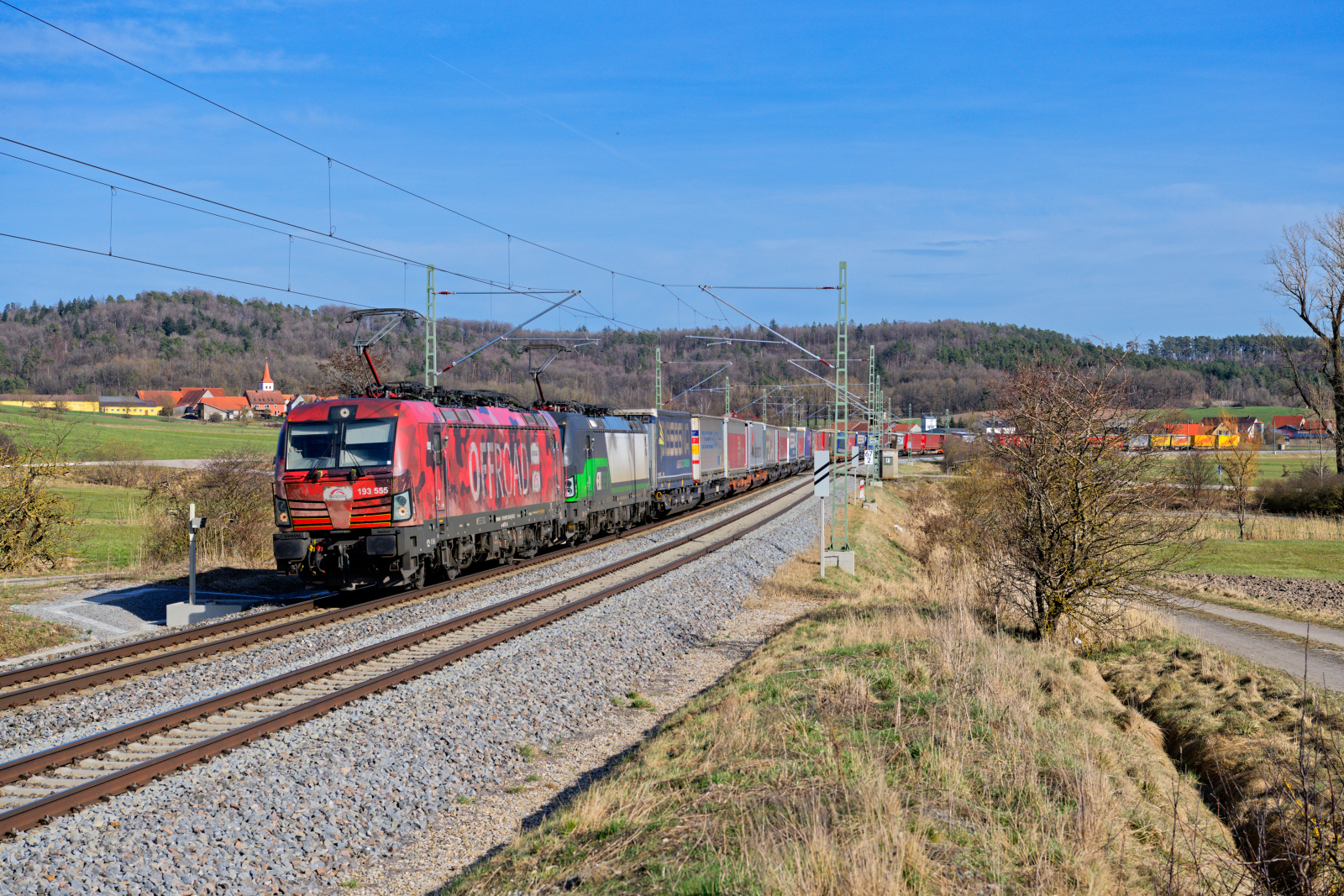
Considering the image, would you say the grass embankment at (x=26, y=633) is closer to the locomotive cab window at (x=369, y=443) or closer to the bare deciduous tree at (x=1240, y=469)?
the locomotive cab window at (x=369, y=443)

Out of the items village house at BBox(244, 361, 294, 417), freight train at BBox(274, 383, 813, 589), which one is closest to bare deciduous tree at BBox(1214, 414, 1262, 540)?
freight train at BBox(274, 383, 813, 589)

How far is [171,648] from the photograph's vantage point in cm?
1296

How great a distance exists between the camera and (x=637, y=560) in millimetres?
22891

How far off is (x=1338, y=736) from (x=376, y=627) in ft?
41.2

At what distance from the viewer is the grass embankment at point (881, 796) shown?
5305 mm

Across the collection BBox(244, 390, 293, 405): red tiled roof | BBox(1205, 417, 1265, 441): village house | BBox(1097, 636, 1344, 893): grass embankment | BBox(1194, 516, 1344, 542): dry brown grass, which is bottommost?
BBox(1194, 516, 1344, 542): dry brown grass

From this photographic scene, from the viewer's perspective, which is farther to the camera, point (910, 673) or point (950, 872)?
point (910, 673)

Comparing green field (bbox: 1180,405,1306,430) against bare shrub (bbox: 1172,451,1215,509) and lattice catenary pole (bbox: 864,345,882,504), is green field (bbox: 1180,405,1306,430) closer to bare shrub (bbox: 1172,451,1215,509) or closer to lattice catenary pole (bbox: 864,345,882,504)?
lattice catenary pole (bbox: 864,345,882,504)

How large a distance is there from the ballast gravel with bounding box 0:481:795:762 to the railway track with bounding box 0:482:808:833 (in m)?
0.57

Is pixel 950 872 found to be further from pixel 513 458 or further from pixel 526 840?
pixel 513 458

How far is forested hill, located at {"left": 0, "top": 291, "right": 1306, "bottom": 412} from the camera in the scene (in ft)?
311

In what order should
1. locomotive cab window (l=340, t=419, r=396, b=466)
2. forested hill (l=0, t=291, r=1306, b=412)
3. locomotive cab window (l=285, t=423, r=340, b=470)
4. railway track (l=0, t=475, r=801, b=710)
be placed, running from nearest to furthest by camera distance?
1. railway track (l=0, t=475, r=801, b=710)
2. locomotive cab window (l=340, t=419, r=396, b=466)
3. locomotive cab window (l=285, t=423, r=340, b=470)
4. forested hill (l=0, t=291, r=1306, b=412)

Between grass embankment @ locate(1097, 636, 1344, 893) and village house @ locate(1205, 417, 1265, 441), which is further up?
village house @ locate(1205, 417, 1265, 441)

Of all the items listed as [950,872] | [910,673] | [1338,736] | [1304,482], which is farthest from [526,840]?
[1304,482]
